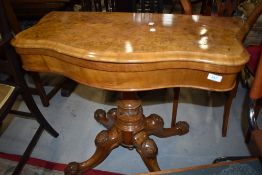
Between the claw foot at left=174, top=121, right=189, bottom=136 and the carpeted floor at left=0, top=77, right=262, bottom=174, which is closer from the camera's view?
the carpeted floor at left=0, top=77, right=262, bottom=174

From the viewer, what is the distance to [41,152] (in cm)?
150

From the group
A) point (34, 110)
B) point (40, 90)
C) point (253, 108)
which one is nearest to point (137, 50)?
point (253, 108)

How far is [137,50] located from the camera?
0.79 metres

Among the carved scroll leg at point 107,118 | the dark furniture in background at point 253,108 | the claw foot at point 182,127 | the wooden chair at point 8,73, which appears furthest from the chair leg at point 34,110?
the dark furniture in background at point 253,108

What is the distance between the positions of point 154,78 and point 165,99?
1.11 m

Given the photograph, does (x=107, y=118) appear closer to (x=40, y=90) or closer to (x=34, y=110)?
(x=34, y=110)

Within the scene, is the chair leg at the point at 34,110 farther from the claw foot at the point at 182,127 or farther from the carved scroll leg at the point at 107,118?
the claw foot at the point at 182,127

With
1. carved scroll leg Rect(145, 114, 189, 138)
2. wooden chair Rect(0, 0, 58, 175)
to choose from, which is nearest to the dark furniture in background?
carved scroll leg Rect(145, 114, 189, 138)

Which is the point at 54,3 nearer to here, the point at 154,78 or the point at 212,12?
the point at 212,12

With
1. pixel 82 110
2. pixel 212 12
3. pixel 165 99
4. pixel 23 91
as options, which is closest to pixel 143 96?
pixel 165 99

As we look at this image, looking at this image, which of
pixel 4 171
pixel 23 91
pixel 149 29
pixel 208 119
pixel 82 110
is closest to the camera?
pixel 149 29

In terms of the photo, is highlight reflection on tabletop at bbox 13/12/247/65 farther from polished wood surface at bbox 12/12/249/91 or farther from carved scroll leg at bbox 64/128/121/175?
carved scroll leg at bbox 64/128/121/175

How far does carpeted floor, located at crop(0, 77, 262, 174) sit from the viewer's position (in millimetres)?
1452

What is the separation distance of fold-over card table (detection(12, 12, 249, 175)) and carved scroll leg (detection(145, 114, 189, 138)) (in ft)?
1.99
